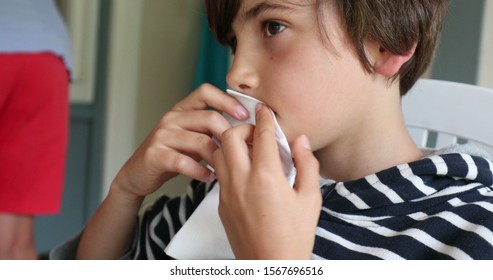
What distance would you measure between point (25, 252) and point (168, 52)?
1206 mm

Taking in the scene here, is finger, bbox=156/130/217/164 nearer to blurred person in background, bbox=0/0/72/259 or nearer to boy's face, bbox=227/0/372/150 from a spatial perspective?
boy's face, bbox=227/0/372/150

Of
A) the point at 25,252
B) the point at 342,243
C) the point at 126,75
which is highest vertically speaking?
the point at 342,243

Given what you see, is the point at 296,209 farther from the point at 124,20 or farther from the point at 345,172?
the point at 124,20

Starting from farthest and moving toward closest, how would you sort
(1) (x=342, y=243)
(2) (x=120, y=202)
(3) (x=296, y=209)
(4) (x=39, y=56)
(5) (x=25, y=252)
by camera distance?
(4) (x=39, y=56)
(5) (x=25, y=252)
(2) (x=120, y=202)
(1) (x=342, y=243)
(3) (x=296, y=209)

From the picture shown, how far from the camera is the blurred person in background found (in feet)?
4.90

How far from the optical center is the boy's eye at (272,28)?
2.55ft

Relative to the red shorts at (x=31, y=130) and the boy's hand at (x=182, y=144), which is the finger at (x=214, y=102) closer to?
the boy's hand at (x=182, y=144)

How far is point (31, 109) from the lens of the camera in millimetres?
1572

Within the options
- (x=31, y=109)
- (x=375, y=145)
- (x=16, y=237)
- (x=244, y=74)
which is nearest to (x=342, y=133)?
(x=375, y=145)

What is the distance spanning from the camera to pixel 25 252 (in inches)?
54.3

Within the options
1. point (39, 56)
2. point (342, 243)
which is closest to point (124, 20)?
point (39, 56)

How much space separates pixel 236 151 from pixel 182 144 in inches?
7.3

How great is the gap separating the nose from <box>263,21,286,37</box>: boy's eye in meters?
0.03
